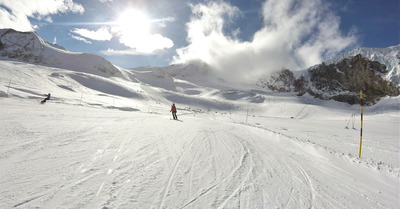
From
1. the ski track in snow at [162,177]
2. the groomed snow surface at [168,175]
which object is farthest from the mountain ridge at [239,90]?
the ski track in snow at [162,177]

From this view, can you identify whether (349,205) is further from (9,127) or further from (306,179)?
(9,127)

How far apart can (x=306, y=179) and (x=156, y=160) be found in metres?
4.25

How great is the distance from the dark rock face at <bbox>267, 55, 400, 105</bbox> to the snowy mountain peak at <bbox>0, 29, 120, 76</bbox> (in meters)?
157

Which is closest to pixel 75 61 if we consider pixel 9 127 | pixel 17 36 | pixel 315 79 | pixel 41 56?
pixel 41 56

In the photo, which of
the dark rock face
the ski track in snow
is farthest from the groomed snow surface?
the dark rock face

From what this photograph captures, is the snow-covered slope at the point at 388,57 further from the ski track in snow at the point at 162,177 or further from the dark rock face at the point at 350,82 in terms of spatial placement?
the ski track in snow at the point at 162,177

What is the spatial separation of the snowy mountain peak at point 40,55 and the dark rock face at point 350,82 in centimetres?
15680

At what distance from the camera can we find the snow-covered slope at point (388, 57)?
326 feet

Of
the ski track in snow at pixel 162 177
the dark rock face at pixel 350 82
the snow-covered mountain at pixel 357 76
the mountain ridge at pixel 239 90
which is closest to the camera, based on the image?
the ski track in snow at pixel 162 177

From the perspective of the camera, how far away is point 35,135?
19.3ft

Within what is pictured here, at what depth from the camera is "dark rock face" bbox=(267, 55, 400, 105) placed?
4097 inches

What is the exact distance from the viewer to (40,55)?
95.7 metres

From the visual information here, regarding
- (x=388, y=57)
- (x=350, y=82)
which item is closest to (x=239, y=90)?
(x=350, y=82)

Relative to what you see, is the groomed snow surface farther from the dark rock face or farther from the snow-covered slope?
the snow-covered slope
